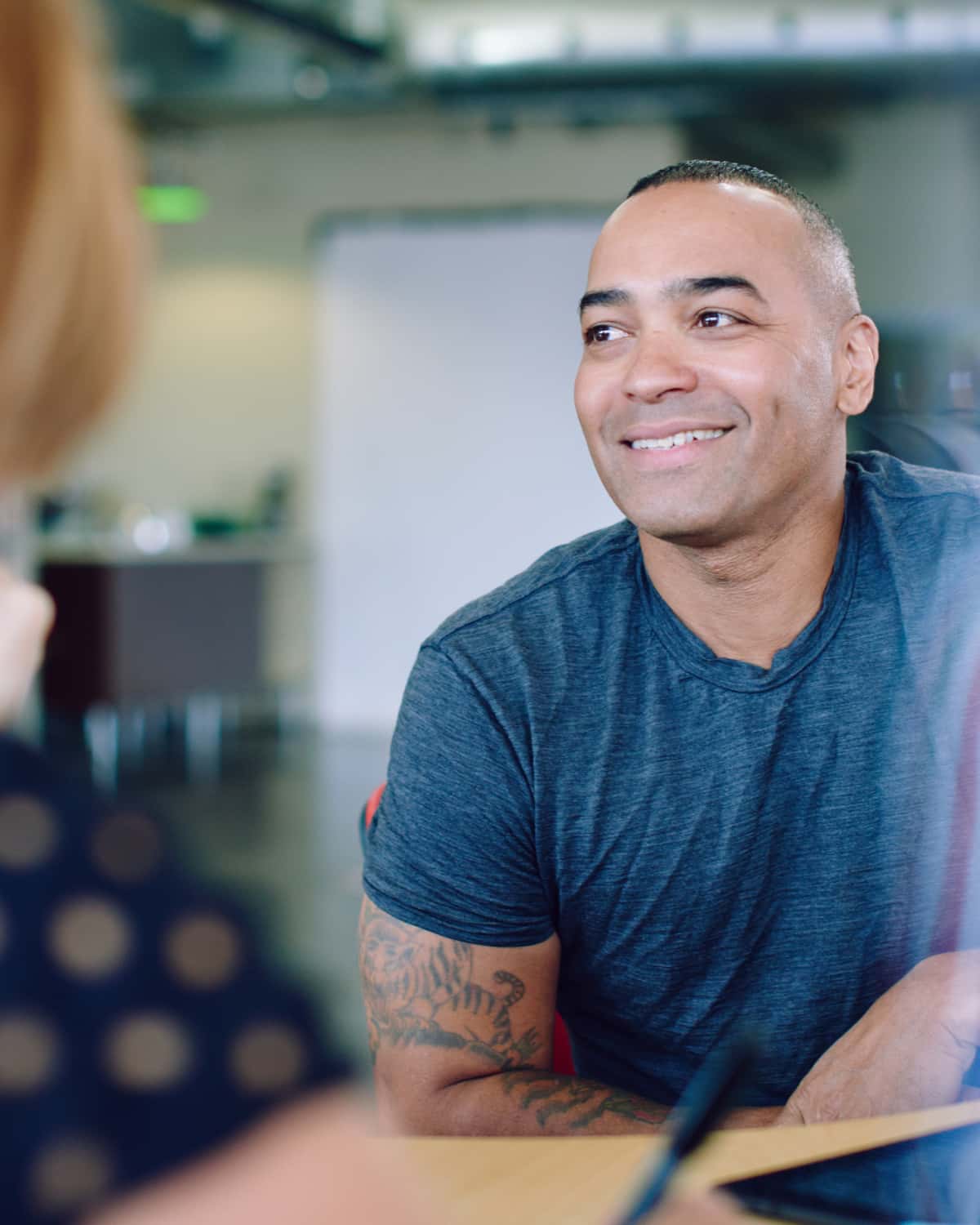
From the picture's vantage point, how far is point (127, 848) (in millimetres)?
458

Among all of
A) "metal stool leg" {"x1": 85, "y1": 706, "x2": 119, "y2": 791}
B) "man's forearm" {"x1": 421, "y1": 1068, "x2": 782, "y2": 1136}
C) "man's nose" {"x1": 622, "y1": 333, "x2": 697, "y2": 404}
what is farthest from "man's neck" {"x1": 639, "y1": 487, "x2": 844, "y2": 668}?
"metal stool leg" {"x1": 85, "y1": 706, "x2": 119, "y2": 791}

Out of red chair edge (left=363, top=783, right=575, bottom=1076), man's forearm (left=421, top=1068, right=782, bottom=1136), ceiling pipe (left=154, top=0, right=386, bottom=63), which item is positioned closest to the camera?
man's forearm (left=421, top=1068, right=782, bottom=1136)

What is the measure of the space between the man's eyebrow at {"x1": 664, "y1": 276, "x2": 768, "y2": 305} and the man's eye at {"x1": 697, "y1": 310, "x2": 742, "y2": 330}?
0.07ft

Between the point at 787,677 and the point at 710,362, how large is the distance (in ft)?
1.00

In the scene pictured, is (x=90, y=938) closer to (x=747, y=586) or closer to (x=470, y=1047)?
(x=470, y=1047)

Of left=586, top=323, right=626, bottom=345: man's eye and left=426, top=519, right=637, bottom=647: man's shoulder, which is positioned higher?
left=586, top=323, right=626, bottom=345: man's eye

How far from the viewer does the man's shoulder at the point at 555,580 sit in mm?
1274

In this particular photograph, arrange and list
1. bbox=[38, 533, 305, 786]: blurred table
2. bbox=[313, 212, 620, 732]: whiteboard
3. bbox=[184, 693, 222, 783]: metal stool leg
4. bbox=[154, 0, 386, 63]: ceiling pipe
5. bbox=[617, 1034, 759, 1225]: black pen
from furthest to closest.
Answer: bbox=[313, 212, 620, 732]: whiteboard
bbox=[184, 693, 222, 783]: metal stool leg
bbox=[38, 533, 305, 786]: blurred table
bbox=[154, 0, 386, 63]: ceiling pipe
bbox=[617, 1034, 759, 1225]: black pen

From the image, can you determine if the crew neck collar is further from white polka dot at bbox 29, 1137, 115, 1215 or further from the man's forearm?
white polka dot at bbox 29, 1137, 115, 1215

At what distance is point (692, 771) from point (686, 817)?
1.6 inches

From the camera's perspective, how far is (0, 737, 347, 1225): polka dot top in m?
0.43

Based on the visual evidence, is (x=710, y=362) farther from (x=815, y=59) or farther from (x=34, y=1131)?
(x=815, y=59)

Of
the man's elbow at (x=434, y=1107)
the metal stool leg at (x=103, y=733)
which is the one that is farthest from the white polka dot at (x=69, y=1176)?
the metal stool leg at (x=103, y=733)

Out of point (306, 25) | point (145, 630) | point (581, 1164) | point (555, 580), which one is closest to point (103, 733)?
point (145, 630)
